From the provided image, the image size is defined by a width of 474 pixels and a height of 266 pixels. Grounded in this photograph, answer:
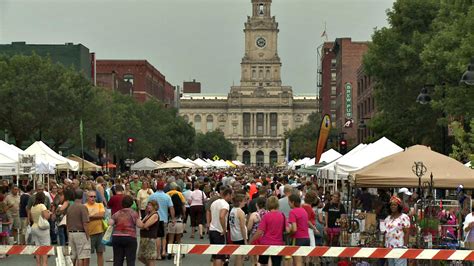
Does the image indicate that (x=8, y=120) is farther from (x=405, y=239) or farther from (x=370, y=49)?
(x=405, y=239)

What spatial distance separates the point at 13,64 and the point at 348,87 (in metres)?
50.2

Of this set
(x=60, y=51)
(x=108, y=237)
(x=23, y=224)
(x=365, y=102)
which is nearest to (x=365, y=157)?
(x=23, y=224)

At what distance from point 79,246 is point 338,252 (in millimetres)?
5192

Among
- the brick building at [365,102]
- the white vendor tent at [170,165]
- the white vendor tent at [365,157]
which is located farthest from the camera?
the brick building at [365,102]

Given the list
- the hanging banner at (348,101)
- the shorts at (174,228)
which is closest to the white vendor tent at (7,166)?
the shorts at (174,228)

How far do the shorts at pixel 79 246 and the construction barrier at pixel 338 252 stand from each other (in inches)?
145

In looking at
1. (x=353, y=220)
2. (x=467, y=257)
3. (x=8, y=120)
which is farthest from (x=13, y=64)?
(x=467, y=257)

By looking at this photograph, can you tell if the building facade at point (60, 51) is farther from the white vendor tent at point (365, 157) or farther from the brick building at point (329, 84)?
the white vendor tent at point (365, 157)

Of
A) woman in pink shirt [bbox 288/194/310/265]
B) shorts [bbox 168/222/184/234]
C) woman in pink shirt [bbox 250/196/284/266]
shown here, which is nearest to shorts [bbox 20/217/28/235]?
shorts [bbox 168/222/184/234]

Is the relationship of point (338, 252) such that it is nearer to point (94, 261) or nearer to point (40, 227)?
point (40, 227)

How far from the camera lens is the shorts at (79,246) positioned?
17.5 meters

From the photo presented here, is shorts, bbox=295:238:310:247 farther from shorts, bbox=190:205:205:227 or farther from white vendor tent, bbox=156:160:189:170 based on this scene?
white vendor tent, bbox=156:160:189:170

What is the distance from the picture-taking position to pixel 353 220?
20.7 meters

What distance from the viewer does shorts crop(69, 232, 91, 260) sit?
57.5ft
